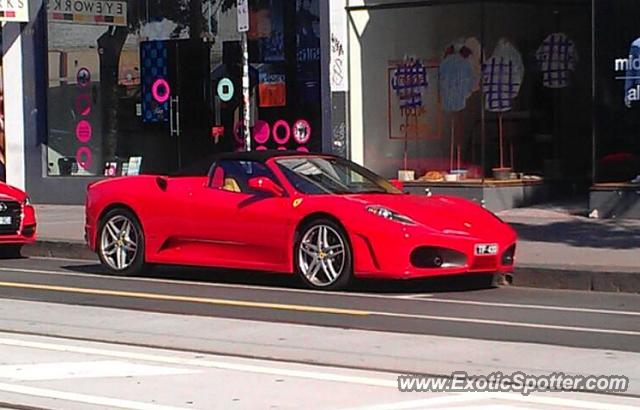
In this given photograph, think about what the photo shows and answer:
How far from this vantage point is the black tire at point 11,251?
718 inches

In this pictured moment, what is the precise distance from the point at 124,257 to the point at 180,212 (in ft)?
3.43

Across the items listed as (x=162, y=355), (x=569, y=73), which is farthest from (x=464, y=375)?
(x=569, y=73)

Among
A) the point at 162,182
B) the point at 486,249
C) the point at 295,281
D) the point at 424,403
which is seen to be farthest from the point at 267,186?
the point at 424,403

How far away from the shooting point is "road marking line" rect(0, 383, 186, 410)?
765 centimetres

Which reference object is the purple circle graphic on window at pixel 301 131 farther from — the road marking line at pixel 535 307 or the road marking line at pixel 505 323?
the road marking line at pixel 505 323

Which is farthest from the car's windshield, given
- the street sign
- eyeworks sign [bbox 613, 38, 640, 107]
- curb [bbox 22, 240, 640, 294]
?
eyeworks sign [bbox 613, 38, 640, 107]

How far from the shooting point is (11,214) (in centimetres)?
1712

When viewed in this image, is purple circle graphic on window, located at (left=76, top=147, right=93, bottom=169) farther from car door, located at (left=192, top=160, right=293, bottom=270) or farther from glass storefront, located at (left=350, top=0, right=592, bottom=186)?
car door, located at (left=192, top=160, right=293, bottom=270)

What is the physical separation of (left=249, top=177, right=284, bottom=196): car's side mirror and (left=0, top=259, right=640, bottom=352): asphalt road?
0.99 metres

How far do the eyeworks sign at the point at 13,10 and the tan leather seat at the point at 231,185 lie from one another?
443 inches

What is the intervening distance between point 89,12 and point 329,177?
11.2 metres

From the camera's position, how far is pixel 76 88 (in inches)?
965

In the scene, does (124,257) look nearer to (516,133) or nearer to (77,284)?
(77,284)

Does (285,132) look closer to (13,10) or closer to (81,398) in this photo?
(13,10)
